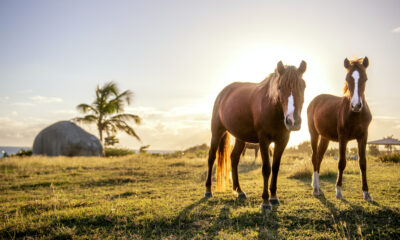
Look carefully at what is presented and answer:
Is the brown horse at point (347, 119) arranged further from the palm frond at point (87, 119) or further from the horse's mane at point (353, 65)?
the palm frond at point (87, 119)

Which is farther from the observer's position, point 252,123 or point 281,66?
point 252,123

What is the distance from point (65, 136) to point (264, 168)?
20.5m

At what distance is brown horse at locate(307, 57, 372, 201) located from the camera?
16.9 feet

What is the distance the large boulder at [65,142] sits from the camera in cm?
2148

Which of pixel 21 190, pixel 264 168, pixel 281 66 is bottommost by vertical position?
pixel 21 190

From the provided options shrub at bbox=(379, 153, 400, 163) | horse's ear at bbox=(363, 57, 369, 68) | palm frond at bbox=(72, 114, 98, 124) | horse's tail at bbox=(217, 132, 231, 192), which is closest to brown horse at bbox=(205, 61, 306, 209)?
Answer: horse's tail at bbox=(217, 132, 231, 192)

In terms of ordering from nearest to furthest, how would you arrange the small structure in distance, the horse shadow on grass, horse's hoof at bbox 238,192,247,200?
the horse shadow on grass, horse's hoof at bbox 238,192,247,200, the small structure in distance

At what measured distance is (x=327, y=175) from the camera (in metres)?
9.05

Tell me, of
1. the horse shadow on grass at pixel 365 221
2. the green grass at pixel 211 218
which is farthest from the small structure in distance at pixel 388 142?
the horse shadow on grass at pixel 365 221

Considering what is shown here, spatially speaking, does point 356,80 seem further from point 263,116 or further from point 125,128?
point 125,128

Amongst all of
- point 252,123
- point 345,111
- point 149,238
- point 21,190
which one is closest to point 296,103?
point 252,123

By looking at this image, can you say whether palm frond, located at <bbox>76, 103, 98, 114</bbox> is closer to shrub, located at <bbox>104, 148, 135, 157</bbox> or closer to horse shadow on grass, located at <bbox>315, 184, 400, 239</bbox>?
shrub, located at <bbox>104, 148, 135, 157</bbox>

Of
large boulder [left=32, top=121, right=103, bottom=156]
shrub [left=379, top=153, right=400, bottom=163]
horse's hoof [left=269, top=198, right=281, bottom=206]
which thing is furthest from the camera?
large boulder [left=32, top=121, right=103, bottom=156]

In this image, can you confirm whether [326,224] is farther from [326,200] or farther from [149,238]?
[149,238]
